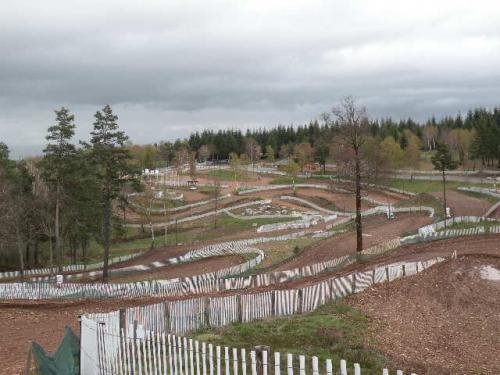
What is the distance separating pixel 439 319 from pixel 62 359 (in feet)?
49.4

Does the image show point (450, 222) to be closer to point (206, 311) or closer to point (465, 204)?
point (465, 204)

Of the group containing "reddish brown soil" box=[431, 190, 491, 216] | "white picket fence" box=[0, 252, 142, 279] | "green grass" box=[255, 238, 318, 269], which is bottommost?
"white picket fence" box=[0, 252, 142, 279]

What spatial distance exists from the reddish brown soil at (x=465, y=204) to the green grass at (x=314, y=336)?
46.9 metres

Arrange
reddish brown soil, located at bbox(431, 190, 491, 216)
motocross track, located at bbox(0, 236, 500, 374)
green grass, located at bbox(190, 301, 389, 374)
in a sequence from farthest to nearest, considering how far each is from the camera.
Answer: reddish brown soil, located at bbox(431, 190, 491, 216), motocross track, located at bbox(0, 236, 500, 374), green grass, located at bbox(190, 301, 389, 374)

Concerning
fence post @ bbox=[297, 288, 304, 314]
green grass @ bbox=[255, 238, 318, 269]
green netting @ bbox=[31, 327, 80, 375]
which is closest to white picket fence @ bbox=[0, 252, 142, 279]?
green grass @ bbox=[255, 238, 318, 269]

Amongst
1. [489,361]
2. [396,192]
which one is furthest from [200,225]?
[489,361]

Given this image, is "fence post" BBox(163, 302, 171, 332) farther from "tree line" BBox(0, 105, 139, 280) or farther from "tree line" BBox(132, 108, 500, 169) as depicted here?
"tree line" BBox(132, 108, 500, 169)

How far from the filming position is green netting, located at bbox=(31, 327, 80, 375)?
39.1ft

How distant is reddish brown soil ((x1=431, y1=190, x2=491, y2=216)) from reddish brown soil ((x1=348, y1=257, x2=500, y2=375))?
1479 inches

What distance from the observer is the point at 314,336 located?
18188 mm

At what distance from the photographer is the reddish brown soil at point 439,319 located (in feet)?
56.4

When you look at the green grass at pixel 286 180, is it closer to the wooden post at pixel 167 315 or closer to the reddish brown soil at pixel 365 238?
the reddish brown soil at pixel 365 238

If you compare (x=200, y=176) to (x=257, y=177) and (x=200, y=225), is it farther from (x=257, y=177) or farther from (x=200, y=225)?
(x=200, y=225)

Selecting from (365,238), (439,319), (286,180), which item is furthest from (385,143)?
(439,319)
